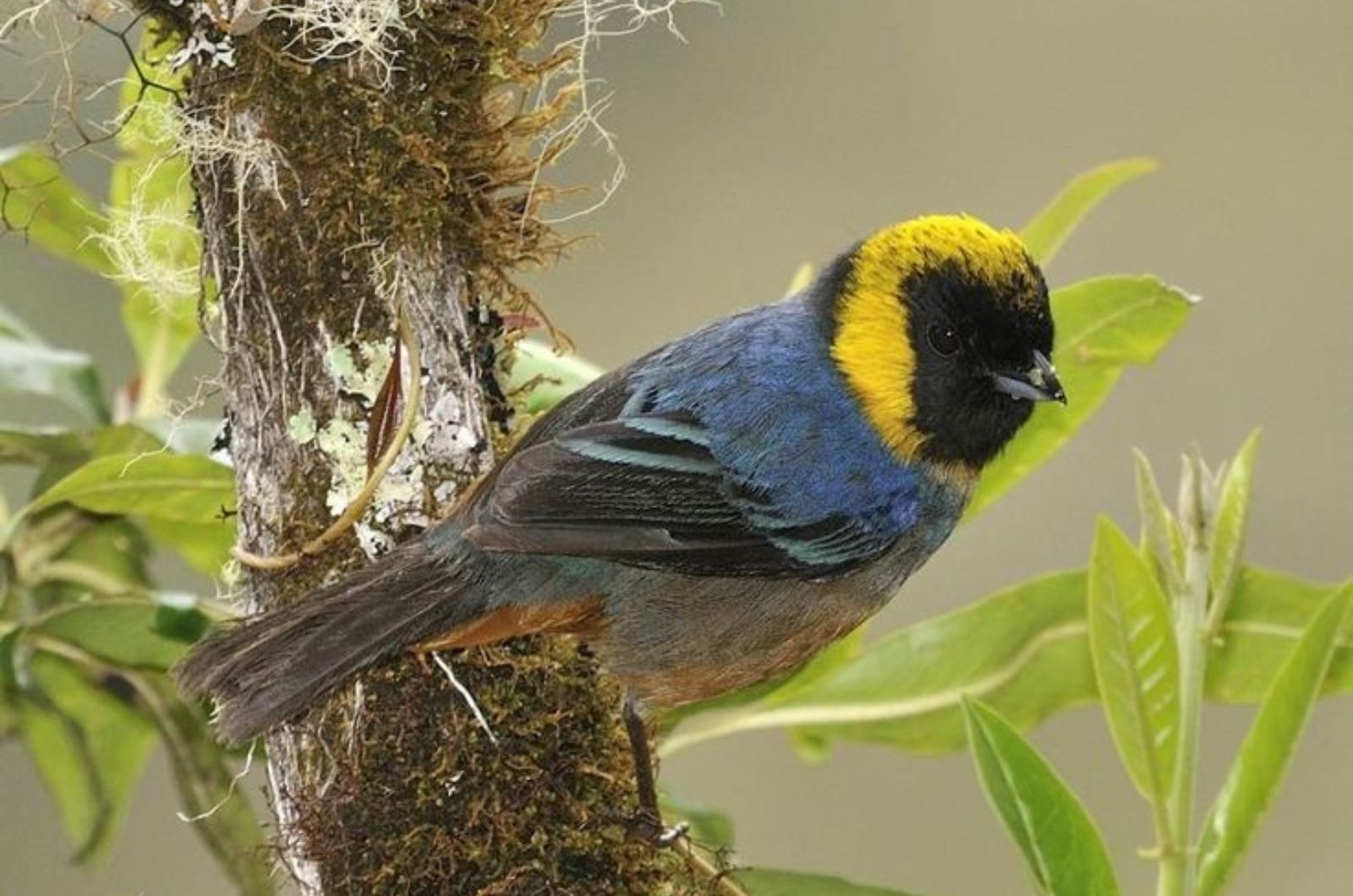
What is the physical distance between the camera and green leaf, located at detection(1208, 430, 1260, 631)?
2.61 m

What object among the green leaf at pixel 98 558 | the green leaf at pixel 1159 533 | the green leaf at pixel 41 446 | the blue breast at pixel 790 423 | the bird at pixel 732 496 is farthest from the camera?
the green leaf at pixel 98 558

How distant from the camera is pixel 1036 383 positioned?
2.79m

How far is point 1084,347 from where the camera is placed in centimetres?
293

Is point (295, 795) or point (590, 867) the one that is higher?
point (295, 795)

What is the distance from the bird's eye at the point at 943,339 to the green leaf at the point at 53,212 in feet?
4.19

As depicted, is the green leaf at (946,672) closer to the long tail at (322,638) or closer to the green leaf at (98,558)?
the long tail at (322,638)

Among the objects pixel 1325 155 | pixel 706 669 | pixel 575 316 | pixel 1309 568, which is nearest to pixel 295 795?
pixel 706 669

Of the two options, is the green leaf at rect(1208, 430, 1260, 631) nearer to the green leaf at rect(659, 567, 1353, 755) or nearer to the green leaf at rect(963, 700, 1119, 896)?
the green leaf at rect(659, 567, 1353, 755)

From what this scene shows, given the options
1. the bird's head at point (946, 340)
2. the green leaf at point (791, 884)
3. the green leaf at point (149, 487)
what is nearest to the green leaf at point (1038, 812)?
the green leaf at point (791, 884)

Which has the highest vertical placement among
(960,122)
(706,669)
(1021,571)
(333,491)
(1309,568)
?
(960,122)

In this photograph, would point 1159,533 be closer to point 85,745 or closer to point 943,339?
point 943,339

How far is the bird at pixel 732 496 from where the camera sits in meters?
2.43

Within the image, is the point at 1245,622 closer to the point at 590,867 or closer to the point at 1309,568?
the point at 590,867

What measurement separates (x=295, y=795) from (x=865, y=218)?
4.10 m
